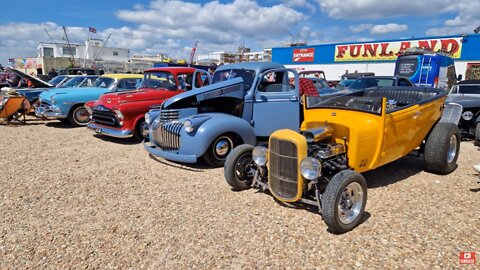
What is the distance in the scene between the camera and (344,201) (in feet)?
12.0

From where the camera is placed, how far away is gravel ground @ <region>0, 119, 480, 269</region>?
3.08 metres

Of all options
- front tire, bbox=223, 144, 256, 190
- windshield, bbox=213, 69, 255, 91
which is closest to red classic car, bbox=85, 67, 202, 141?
windshield, bbox=213, 69, 255, 91

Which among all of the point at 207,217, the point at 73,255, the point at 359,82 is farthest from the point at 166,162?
the point at 359,82

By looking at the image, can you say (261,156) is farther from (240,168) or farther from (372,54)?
(372,54)

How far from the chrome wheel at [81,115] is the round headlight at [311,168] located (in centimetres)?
919

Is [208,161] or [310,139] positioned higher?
[310,139]

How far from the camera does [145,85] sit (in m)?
9.09

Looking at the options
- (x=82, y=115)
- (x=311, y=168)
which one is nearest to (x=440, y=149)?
(x=311, y=168)

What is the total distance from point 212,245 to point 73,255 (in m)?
1.37

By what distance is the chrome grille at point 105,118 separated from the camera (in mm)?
7912

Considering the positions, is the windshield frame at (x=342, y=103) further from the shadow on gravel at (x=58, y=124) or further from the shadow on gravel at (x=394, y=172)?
the shadow on gravel at (x=58, y=124)

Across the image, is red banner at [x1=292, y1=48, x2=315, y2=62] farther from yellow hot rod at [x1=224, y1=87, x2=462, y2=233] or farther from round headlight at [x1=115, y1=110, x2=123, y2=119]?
yellow hot rod at [x1=224, y1=87, x2=462, y2=233]

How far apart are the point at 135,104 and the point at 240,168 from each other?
435 centimetres

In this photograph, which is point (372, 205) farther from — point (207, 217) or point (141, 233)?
point (141, 233)
